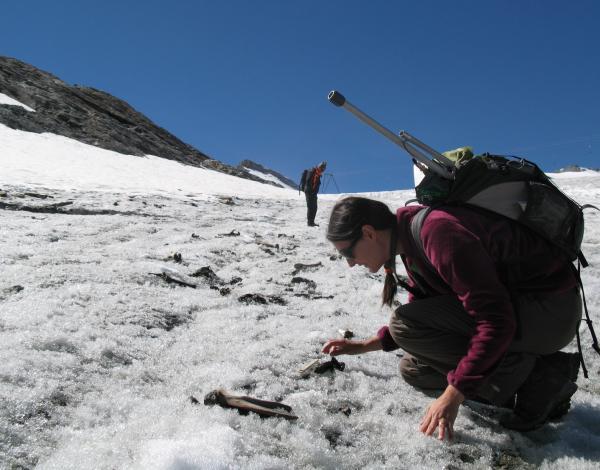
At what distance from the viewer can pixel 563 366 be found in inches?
114

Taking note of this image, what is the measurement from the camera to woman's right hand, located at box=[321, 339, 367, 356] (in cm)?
346

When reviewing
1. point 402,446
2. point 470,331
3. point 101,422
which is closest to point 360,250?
point 470,331

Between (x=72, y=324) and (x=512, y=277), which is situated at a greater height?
(x=512, y=277)

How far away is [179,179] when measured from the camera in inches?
1131

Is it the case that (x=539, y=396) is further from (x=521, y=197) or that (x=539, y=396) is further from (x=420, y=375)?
(x=521, y=197)

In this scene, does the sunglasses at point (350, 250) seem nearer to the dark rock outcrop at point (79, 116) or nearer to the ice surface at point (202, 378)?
the ice surface at point (202, 378)

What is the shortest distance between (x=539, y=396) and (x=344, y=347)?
4.22ft

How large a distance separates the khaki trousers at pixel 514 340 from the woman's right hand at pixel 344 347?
51cm

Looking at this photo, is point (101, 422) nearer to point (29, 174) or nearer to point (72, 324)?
point (72, 324)

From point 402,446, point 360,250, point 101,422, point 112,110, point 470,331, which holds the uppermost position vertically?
Answer: point 112,110

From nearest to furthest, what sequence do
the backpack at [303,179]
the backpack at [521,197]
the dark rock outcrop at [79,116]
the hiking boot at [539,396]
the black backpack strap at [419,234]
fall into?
1. the backpack at [521,197]
2. the black backpack strap at [419,234]
3. the hiking boot at [539,396]
4. the backpack at [303,179]
5. the dark rock outcrop at [79,116]

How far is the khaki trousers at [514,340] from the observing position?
2.72 meters

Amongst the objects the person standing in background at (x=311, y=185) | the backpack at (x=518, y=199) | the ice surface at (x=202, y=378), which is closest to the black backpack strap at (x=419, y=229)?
the backpack at (x=518, y=199)

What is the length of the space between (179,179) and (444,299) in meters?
27.3
